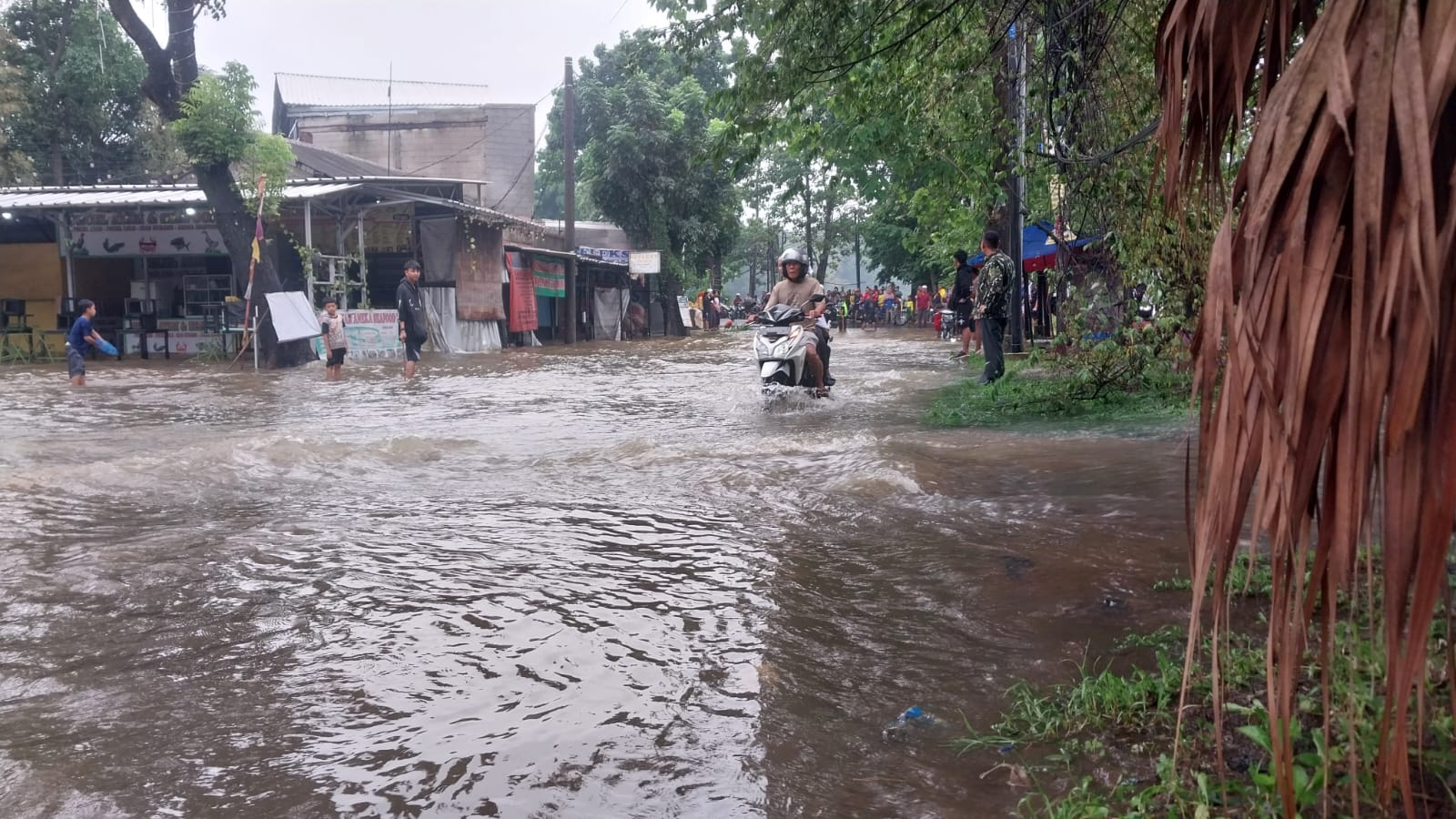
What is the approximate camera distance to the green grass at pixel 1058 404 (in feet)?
30.8

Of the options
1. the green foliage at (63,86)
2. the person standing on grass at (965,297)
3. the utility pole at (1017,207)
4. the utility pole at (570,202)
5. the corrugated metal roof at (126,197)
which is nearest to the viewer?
the utility pole at (1017,207)

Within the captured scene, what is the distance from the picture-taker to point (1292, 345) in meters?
1.43

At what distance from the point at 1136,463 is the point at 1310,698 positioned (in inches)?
175

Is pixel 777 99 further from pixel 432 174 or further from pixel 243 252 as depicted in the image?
pixel 432 174

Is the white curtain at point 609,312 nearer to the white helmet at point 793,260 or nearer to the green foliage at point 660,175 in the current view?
the green foliage at point 660,175

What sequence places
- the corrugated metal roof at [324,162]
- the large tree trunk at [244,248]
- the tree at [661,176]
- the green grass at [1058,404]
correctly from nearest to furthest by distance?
the green grass at [1058,404]
the large tree trunk at [244,248]
the corrugated metal roof at [324,162]
the tree at [661,176]

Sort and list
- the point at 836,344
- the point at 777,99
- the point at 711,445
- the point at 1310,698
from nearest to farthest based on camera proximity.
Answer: the point at 1310,698
the point at 777,99
the point at 711,445
the point at 836,344

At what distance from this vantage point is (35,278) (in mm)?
22469

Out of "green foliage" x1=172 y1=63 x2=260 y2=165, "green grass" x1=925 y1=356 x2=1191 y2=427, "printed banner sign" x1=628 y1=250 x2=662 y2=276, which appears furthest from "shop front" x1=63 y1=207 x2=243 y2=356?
"green grass" x1=925 y1=356 x2=1191 y2=427

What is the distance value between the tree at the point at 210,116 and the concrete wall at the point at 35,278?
589 cm

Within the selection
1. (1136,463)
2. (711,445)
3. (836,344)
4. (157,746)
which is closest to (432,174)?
(836,344)

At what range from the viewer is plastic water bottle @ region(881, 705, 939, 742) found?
3045mm

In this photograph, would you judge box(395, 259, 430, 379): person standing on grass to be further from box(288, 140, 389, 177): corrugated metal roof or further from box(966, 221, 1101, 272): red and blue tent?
box(288, 140, 389, 177): corrugated metal roof

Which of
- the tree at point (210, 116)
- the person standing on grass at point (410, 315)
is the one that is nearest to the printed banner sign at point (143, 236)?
the tree at point (210, 116)
